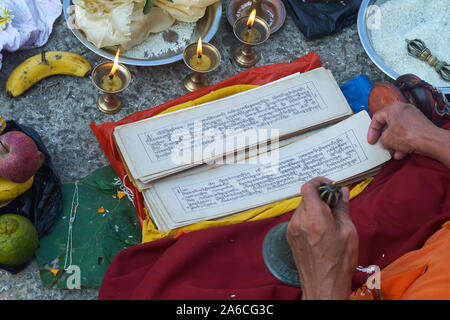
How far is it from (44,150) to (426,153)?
5.14ft

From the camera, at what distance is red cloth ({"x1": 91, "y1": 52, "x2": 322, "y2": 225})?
83.4 inches

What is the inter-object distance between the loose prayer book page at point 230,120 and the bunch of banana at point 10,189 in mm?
405

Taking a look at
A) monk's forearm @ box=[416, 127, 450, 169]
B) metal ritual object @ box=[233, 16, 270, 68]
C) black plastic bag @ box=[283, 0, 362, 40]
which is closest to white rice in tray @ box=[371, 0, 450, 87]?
black plastic bag @ box=[283, 0, 362, 40]

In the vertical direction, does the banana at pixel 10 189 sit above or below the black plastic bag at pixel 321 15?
below

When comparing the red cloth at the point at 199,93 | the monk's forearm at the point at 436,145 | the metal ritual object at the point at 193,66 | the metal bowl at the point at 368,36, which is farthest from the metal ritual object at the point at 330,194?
the metal bowl at the point at 368,36

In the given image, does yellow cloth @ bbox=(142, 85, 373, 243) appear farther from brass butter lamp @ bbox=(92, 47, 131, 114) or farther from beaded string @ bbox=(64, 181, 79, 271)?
brass butter lamp @ bbox=(92, 47, 131, 114)

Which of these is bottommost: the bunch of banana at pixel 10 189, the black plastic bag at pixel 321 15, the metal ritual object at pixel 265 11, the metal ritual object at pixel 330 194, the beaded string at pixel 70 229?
the beaded string at pixel 70 229

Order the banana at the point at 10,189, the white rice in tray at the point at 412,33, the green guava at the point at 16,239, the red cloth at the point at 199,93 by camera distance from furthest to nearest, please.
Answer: the white rice in tray at the point at 412,33, the red cloth at the point at 199,93, the banana at the point at 10,189, the green guava at the point at 16,239

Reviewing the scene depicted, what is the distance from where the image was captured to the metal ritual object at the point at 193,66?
2.29 metres

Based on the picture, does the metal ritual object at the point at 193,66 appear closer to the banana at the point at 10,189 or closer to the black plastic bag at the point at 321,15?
the black plastic bag at the point at 321,15

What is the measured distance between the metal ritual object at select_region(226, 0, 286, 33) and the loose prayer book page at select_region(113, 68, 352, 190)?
569 millimetres
